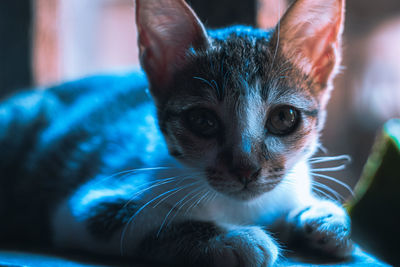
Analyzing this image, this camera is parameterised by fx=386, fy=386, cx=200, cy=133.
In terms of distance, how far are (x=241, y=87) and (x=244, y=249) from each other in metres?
0.44

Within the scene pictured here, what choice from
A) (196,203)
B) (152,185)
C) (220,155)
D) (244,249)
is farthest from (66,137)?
(244,249)

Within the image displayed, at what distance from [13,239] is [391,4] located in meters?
2.17

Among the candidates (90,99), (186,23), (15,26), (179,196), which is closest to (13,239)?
(90,99)

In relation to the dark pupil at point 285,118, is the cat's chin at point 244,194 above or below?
below

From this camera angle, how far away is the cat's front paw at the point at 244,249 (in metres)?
0.96

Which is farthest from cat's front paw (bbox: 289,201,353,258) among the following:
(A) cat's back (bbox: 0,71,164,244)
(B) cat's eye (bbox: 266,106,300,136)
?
(A) cat's back (bbox: 0,71,164,244)

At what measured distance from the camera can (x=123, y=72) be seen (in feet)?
6.72

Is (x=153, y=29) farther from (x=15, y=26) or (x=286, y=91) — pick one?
(x=15, y=26)

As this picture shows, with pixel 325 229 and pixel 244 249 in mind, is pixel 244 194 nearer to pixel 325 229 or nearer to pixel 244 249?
pixel 244 249

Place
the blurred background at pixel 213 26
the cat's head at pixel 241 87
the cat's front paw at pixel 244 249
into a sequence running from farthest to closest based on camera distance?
the blurred background at pixel 213 26
the cat's head at pixel 241 87
the cat's front paw at pixel 244 249

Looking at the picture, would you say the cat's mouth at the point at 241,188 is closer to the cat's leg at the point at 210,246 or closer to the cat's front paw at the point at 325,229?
the cat's leg at the point at 210,246

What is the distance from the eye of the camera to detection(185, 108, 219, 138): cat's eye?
1.12m

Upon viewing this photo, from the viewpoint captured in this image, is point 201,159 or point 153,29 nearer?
point 201,159

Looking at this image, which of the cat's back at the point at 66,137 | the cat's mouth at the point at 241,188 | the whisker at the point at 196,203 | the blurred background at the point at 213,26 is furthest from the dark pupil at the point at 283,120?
the blurred background at the point at 213,26
